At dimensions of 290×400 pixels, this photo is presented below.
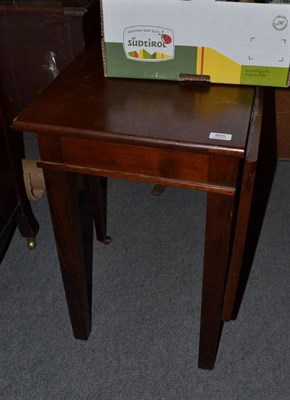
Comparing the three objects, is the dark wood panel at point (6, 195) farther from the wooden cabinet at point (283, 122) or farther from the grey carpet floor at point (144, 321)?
the wooden cabinet at point (283, 122)

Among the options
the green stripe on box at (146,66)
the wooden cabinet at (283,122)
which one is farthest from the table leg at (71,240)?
the wooden cabinet at (283,122)

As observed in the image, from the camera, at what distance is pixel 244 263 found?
1.79 metres

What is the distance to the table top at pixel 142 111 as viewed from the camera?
1039mm

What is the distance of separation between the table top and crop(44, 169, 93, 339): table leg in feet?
0.45

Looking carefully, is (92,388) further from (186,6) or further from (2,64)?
(2,64)

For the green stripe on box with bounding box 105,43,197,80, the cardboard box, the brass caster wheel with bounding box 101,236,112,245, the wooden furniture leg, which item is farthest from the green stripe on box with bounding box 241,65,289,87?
the brass caster wheel with bounding box 101,236,112,245

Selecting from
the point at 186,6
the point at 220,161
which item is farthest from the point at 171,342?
the point at 186,6

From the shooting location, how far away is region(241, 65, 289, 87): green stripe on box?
3.84 feet

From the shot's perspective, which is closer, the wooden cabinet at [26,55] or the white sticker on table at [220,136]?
the white sticker on table at [220,136]

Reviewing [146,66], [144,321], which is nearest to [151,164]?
[146,66]

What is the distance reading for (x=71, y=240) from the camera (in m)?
1.29

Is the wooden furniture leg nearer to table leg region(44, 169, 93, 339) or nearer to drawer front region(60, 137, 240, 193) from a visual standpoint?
table leg region(44, 169, 93, 339)

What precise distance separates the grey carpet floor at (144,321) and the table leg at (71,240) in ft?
0.35

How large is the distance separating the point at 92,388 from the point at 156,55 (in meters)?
0.89
